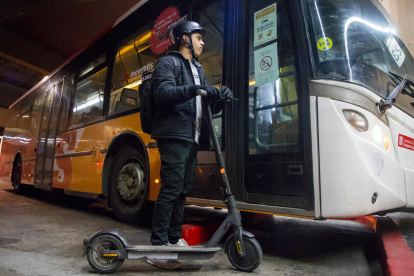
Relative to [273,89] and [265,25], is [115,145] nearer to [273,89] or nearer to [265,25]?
[273,89]

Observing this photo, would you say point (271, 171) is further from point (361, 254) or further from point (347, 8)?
point (347, 8)

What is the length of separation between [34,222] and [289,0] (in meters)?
3.84

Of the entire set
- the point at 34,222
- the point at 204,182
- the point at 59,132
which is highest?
the point at 59,132

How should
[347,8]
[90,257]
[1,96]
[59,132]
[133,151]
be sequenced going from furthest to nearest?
[1,96] < [59,132] < [133,151] < [347,8] < [90,257]

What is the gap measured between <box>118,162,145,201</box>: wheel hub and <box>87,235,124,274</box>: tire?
4.80 feet

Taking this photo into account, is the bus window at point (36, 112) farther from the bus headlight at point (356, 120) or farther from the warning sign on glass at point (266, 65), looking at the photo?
the bus headlight at point (356, 120)

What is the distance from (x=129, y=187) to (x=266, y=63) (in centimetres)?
210

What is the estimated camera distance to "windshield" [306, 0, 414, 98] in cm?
205

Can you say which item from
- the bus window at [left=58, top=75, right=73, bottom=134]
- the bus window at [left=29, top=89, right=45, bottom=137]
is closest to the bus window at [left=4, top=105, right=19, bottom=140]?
the bus window at [left=29, top=89, right=45, bottom=137]

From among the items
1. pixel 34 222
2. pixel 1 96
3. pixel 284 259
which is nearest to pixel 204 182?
pixel 284 259

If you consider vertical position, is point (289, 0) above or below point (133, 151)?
above

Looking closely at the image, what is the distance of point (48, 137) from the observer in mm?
5586

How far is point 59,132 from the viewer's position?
5.16 m

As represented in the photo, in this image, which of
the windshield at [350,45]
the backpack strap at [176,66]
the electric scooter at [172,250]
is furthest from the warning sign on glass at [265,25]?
the electric scooter at [172,250]
